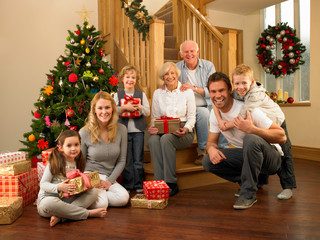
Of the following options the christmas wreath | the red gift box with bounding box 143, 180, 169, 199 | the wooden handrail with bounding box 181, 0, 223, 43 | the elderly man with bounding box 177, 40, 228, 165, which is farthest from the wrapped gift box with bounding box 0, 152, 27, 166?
the christmas wreath

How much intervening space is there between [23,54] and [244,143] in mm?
3720

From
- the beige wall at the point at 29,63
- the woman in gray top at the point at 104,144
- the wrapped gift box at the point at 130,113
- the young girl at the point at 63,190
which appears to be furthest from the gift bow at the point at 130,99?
the beige wall at the point at 29,63

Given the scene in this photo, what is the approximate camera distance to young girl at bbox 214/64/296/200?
2338 millimetres

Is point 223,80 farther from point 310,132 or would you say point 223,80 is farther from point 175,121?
point 310,132

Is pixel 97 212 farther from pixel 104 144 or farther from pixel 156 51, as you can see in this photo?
pixel 156 51

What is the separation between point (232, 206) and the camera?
2379 millimetres

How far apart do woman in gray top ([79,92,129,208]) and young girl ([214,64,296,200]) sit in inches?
33.0

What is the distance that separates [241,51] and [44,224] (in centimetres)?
484

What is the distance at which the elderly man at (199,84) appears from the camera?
10.1 ft

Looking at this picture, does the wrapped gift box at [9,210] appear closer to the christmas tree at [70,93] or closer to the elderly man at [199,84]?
the christmas tree at [70,93]

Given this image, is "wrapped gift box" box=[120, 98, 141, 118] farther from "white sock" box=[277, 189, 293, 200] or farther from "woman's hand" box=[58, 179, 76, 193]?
"white sock" box=[277, 189, 293, 200]

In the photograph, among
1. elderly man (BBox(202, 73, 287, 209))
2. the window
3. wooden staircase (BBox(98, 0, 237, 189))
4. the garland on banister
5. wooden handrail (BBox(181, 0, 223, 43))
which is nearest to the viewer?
elderly man (BBox(202, 73, 287, 209))

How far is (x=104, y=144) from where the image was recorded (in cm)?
254

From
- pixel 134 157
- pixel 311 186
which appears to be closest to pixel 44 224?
pixel 134 157
